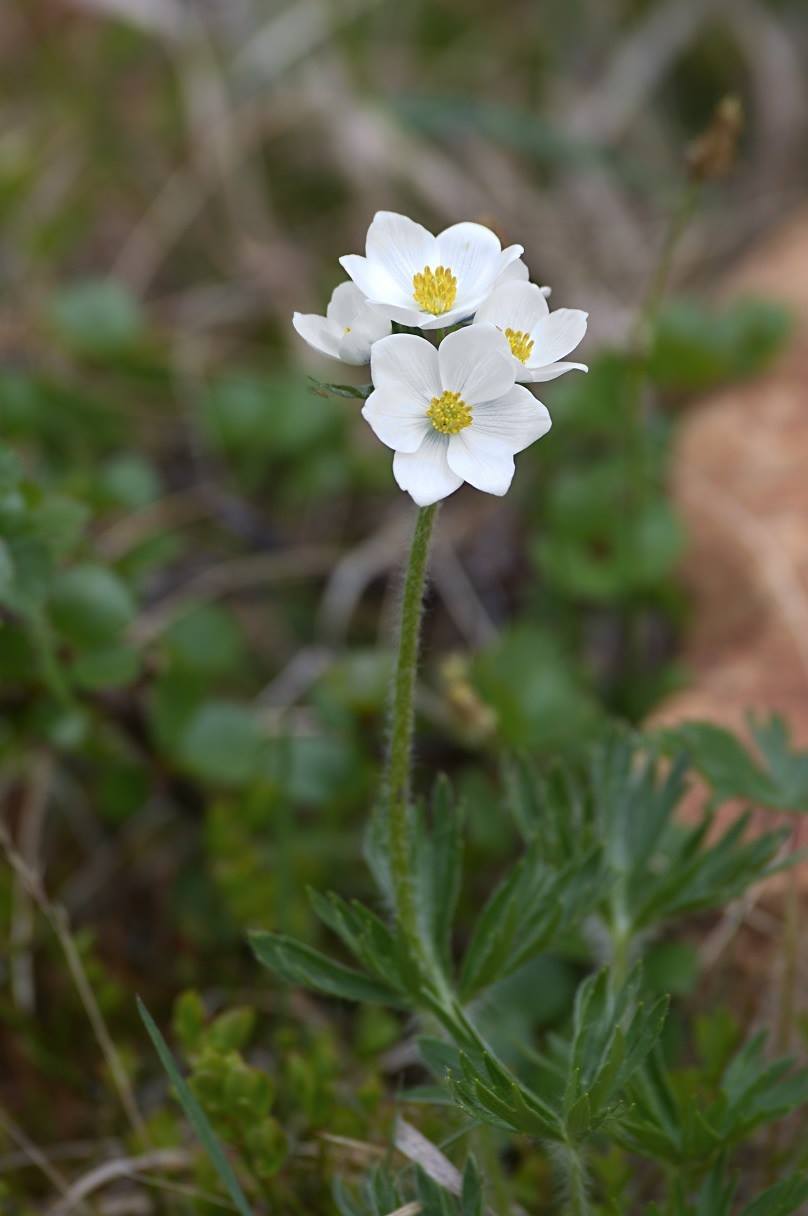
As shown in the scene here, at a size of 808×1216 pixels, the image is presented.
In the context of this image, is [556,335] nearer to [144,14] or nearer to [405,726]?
[405,726]

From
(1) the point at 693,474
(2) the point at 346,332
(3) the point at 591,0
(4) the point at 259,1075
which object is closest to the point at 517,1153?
(4) the point at 259,1075

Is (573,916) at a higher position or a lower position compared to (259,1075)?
higher

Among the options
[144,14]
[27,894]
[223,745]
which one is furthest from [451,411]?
[144,14]

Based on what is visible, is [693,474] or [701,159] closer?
[701,159]

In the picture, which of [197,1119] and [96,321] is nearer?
[197,1119]

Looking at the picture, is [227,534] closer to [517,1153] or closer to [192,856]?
[192,856]

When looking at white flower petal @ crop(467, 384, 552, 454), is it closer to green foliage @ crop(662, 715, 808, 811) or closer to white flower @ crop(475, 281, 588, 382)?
white flower @ crop(475, 281, 588, 382)

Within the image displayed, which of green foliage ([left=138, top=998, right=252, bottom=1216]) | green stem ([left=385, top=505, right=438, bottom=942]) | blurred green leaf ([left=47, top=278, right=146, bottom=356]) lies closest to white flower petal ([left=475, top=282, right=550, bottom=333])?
green stem ([left=385, top=505, right=438, bottom=942])
